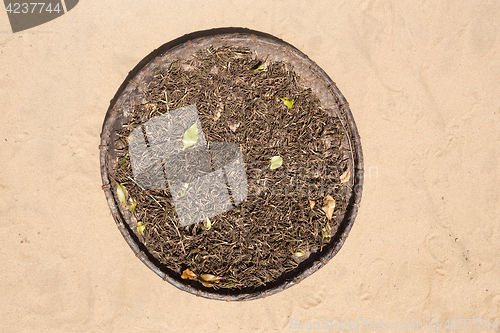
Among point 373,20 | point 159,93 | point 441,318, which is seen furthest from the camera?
point 441,318

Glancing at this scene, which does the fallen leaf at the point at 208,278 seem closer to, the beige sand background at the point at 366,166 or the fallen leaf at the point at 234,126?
the beige sand background at the point at 366,166

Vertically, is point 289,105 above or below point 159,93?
below

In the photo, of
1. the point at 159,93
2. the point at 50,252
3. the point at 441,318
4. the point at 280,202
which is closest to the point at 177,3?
the point at 159,93

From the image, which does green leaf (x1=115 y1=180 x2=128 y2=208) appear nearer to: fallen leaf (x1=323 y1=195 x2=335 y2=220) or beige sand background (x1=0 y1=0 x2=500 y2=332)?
beige sand background (x1=0 y1=0 x2=500 y2=332)

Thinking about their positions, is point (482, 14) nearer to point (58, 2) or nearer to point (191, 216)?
point (191, 216)

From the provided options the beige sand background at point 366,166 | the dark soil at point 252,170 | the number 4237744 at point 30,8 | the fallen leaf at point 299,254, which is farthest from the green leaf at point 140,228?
the number 4237744 at point 30,8

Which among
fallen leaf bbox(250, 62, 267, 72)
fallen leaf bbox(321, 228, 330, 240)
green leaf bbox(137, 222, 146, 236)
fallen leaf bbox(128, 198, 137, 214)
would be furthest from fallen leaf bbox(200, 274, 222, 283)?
fallen leaf bbox(250, 62, 267, 72)
